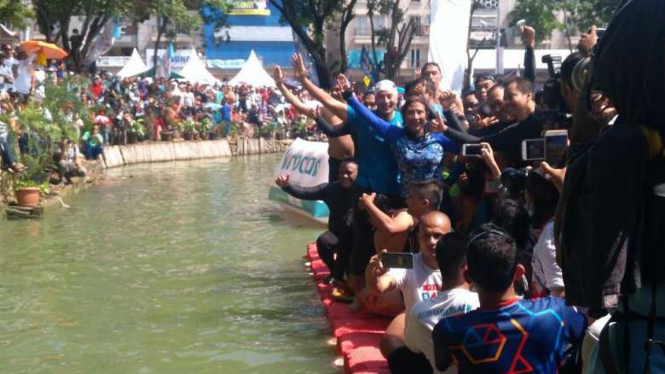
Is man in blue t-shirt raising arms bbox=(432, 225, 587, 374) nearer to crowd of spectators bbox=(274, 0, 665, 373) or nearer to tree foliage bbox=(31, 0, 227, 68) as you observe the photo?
crowd of spectators bbox=(274, 0, 665, 373)

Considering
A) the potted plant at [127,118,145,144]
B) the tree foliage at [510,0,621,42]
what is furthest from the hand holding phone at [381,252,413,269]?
the tree foliage at [510,0,621,42]

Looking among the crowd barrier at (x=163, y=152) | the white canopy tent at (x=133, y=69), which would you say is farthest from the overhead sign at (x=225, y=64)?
the crowd barrier at (x=163, y=152)

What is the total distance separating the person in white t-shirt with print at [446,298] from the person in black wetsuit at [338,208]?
3.54 metres

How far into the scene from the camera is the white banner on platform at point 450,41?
1587cm

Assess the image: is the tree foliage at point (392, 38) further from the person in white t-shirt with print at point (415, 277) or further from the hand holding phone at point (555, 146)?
the hand holding phone at point (555, 146)

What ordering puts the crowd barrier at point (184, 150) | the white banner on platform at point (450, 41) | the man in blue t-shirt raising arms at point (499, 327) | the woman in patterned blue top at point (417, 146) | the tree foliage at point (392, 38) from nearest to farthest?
the man in blue t-shirt raising arms at point (499, 327) → the woman in patterned blue top at point (417, 146) → the white banner on platform at point (450, 41) → the crowd barrier at point (184, 150) → the tree foliage at point (392, 38)

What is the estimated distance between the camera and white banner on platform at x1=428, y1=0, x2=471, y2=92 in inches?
625

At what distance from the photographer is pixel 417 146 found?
7672 mm

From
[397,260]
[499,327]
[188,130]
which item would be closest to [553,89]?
[397,260]

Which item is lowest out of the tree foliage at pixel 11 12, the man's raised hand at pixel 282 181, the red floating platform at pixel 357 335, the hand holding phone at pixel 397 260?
the red floating platform at pixel 357 335

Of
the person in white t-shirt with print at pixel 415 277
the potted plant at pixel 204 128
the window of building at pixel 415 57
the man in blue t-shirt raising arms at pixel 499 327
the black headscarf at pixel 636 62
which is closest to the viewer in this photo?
the black headscarf at pixel 636 62

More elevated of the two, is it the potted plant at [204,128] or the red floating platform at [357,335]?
the red floating platform at [357,335]

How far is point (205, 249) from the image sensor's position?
1252cm

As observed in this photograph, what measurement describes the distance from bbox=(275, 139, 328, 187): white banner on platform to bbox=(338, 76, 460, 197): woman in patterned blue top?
4993mm
